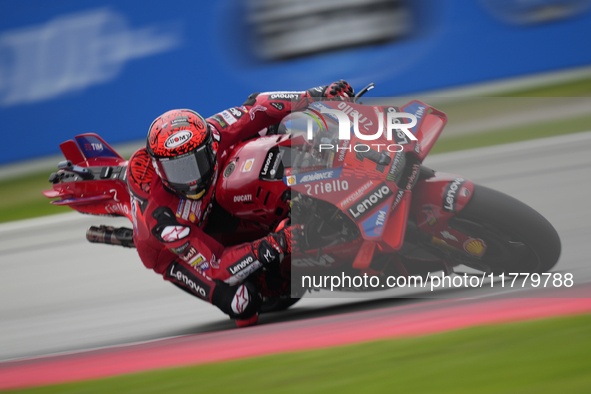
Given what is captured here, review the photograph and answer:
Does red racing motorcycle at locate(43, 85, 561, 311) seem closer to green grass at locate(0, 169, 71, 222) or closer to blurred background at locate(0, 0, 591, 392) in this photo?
blurred background at locate(0, 0, 591, 392)

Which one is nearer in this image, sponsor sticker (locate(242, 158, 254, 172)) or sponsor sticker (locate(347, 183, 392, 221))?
sponsor sticker (locate(347, 183, 392, 221))

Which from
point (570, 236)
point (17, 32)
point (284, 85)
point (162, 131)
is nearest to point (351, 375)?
point (162, 131)

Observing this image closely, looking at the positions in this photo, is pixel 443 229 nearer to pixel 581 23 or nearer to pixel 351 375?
pixel 351 375

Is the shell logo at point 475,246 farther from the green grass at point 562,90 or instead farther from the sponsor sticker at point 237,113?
the green grass at point 562,90

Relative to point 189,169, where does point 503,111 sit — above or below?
below

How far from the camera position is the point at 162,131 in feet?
9.65

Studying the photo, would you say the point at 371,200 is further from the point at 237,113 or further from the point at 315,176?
the point at 237,113

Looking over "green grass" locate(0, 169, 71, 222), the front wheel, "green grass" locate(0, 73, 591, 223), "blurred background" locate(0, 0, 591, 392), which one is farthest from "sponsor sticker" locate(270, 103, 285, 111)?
"green grass" locate(0, 169, 71, 222)

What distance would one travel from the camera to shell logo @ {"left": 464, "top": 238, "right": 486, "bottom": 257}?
107 inches

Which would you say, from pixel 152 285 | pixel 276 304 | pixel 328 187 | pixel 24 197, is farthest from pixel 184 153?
pixel 24 197

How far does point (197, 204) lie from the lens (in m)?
3.06

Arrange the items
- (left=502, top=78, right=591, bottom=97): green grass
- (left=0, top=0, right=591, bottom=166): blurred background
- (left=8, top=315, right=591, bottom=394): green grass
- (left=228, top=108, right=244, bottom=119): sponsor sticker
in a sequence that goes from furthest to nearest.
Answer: (left=0, top=0, right=591, bottom=166): blurred background < (left=502, top=78, right=591, bottom=97): green grass < (left=228, top=108, right=244, bottom=119): sponsor sticker < (left=8, top=315, right=591, bottom=394): green grass

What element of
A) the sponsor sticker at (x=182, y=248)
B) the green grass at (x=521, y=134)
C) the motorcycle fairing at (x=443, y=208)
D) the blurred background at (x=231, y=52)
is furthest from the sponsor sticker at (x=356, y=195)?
the blurred background at (x=231, y=52)

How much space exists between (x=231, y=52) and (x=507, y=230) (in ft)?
15.7
